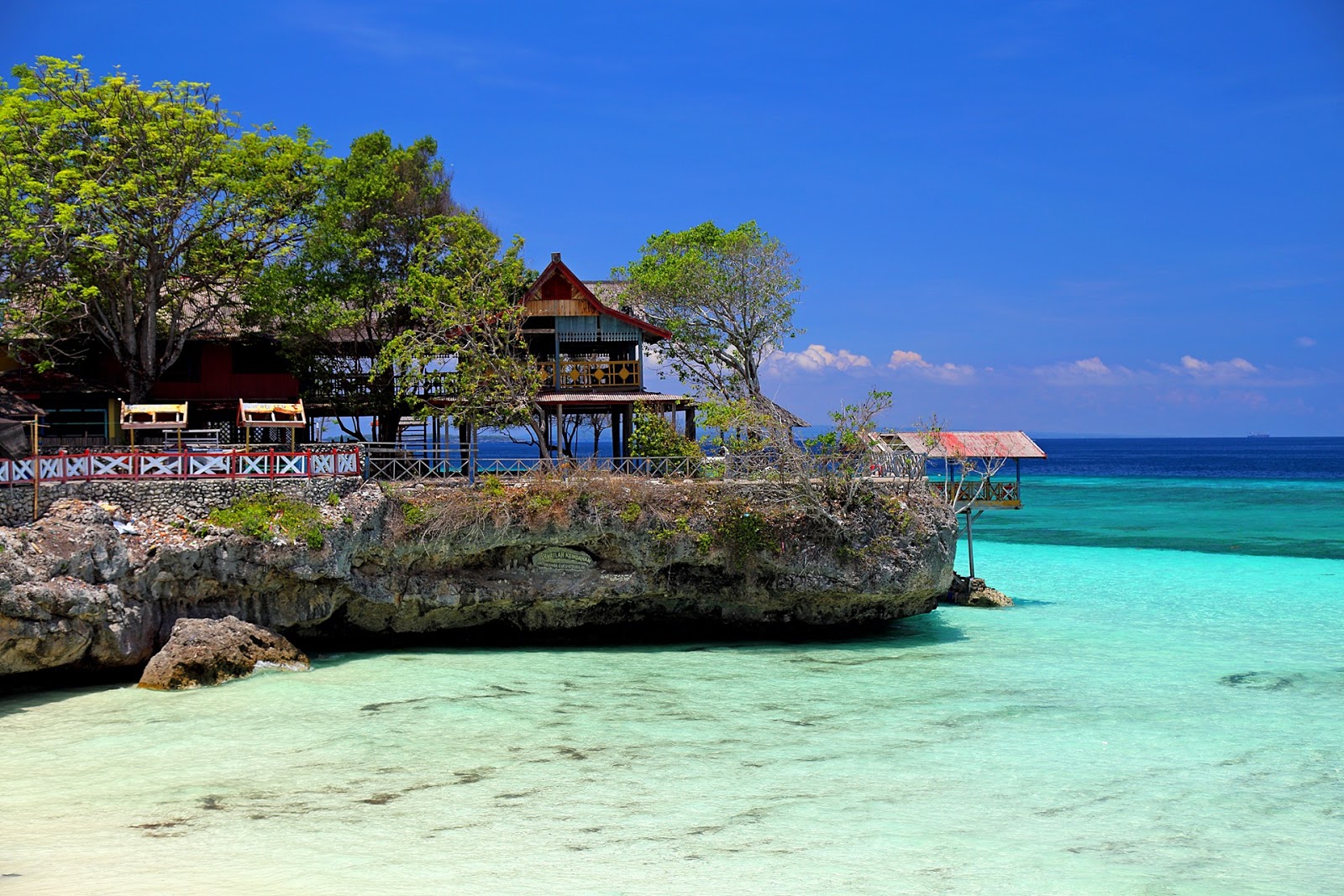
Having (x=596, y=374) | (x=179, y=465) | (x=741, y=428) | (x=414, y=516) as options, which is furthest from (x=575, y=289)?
(x=179, y=465)

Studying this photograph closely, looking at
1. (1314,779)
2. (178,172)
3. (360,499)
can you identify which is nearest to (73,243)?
(178,172)

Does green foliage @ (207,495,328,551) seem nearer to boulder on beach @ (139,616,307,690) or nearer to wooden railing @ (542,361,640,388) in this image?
boulder on beach @ (139,616,307,690)

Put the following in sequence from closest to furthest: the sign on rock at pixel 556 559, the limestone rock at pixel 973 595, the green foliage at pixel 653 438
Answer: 1. the sign on rock at pixel 556 559
2. the green foliage at pixel 653 438
3. the limestone rock at pixel 973 595

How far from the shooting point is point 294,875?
11672 millimetres

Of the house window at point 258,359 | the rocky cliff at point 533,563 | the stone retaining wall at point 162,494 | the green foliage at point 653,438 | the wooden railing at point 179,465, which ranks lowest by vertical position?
the rocky cliff at point 533,563

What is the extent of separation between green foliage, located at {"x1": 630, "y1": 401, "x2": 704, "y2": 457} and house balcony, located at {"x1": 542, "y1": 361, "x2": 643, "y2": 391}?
1.29m

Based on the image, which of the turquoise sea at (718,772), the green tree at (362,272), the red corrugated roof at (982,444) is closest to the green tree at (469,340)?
the green tree at (362,272)

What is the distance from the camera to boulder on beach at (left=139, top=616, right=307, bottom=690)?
65.0 ft

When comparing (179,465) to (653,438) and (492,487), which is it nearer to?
(492,487)

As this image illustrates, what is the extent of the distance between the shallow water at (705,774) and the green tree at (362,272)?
11229 mm

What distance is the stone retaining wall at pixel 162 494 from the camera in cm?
2053

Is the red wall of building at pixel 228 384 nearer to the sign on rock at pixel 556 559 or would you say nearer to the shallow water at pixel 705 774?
the shallow water at pixel 705 774

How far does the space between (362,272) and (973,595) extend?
71.8 feet

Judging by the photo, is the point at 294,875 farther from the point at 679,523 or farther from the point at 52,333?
the point at 52,333
